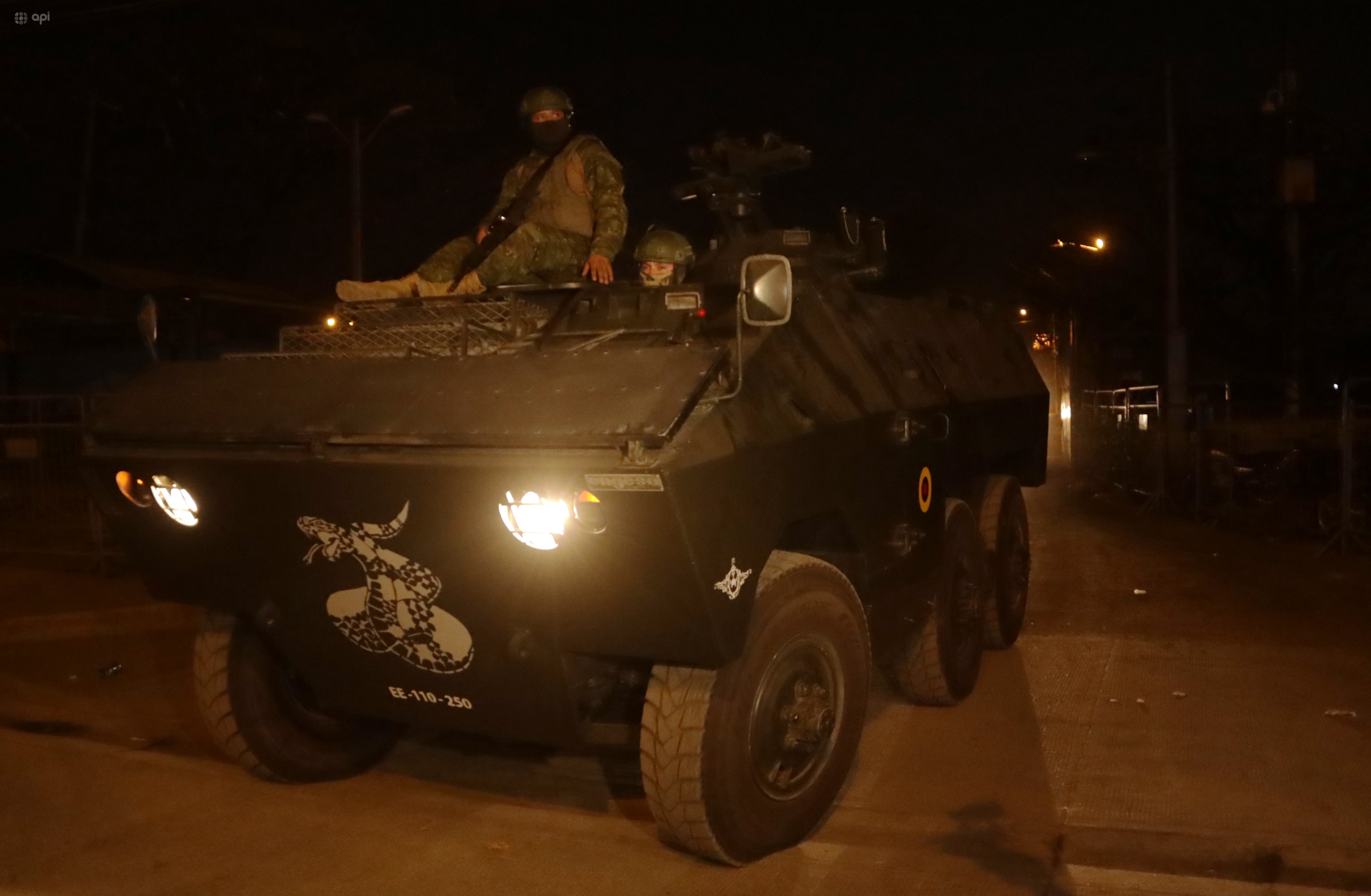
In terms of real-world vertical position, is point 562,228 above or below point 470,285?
above

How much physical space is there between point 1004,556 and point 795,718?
3.07 m

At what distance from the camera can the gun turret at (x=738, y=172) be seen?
254 inches

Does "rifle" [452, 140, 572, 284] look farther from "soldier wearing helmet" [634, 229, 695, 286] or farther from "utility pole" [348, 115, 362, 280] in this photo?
"utility pole" [348, 115, 362, 280]

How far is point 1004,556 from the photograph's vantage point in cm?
730

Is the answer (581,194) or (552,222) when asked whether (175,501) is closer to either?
(552,222)

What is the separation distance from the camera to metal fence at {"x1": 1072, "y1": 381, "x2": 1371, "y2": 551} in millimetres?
13656

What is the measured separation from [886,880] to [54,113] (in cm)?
3146

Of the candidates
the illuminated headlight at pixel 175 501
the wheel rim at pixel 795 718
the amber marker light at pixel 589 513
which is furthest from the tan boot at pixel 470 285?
the wheel rim at pixel 795 718

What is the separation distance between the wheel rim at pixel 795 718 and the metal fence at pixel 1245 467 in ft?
30.0

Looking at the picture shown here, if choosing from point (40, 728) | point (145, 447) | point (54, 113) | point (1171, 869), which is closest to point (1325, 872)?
point (1171, 869)

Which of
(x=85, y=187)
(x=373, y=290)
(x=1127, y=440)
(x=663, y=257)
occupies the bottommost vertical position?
(x=1127, y=440)

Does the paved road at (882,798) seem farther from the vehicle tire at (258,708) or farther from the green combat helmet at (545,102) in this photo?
the green combat helmet at (545,102)

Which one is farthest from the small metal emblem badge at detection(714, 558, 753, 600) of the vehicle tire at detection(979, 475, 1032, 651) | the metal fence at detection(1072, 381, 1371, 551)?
the metal fence at detection(1072, 381, 1371, 551)

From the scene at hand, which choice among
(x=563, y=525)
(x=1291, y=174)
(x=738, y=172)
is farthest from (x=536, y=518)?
(x=1291, y=174)
